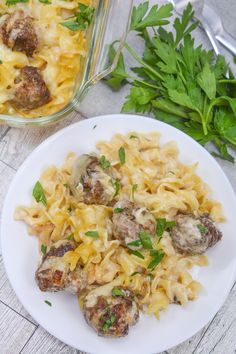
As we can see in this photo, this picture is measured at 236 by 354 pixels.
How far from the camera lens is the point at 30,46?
8.05 ft

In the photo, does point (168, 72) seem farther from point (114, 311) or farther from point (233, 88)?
point (114, 311)

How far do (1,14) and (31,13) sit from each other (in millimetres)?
135

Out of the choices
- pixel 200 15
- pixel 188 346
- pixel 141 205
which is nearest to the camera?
pixel 141 205

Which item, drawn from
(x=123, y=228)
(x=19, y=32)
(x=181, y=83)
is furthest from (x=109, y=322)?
(x=19, y=32)

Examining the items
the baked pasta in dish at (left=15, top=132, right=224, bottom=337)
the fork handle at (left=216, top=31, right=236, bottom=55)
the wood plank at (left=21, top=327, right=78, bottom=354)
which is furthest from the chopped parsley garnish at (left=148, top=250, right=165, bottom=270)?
the fork handle at (left=216, top=31, right=236, bottom=55)

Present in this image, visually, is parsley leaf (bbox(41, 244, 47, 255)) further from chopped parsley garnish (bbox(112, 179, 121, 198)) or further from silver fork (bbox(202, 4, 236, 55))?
silver fork (bbox(202, 4, 236, 55))

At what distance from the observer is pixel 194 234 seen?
2.37 m

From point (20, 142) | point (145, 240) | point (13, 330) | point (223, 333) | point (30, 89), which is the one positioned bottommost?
point (13, 330)

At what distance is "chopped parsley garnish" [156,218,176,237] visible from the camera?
242 centimetres

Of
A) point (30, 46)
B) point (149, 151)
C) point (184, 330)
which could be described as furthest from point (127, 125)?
point (184, 330)

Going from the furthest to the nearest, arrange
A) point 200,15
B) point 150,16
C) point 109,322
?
point 200,15
point 150,16
point 109,322

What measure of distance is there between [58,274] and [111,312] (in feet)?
0.86

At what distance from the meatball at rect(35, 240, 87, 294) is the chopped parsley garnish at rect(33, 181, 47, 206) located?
0.74ft

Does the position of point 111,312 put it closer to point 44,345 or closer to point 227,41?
point 44,345
